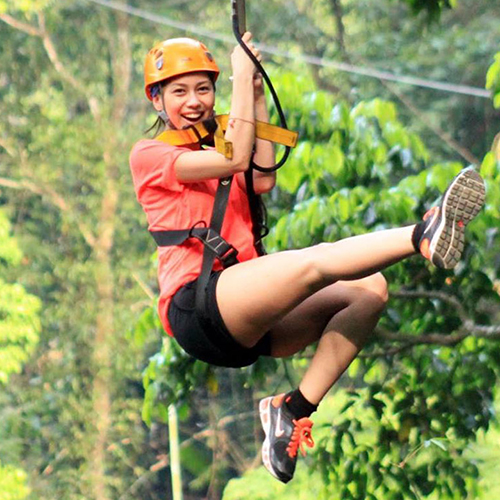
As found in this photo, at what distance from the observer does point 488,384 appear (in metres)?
5.42

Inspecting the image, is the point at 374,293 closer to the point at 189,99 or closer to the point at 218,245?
the point at 218,245

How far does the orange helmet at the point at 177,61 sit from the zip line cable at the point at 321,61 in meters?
10.1

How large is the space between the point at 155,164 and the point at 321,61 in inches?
438

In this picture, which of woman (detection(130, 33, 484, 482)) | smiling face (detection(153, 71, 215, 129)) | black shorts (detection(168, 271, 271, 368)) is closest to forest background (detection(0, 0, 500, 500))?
woman (detection(130, 33, 484, 482))

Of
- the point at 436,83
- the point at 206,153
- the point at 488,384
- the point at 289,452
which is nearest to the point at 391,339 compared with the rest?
the point at 488,384

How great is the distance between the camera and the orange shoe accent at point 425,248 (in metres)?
3.14

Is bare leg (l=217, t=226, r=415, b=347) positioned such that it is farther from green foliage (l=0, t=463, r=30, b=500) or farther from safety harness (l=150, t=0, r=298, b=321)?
green foliage (l=0, t=463, r=30, b=500)

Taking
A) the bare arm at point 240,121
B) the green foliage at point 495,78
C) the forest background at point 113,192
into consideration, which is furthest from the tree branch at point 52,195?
the bare arm at point 240,121

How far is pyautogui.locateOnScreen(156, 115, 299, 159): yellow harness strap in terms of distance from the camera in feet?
11.2

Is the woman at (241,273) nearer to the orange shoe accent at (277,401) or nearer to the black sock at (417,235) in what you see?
the orange shoe accent at (277,401)

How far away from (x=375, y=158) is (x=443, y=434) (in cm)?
112

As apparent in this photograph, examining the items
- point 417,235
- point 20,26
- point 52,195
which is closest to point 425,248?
point 417,235

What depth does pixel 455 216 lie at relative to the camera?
3221 mm

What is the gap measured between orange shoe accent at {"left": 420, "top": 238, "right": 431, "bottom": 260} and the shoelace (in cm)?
77
